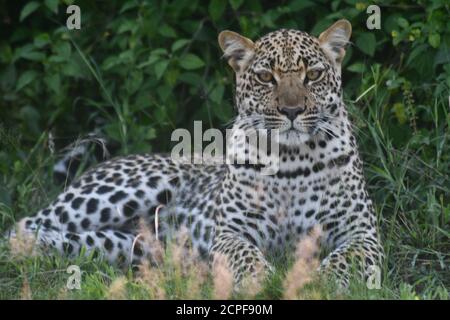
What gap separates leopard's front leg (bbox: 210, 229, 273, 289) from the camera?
6621 millimetres

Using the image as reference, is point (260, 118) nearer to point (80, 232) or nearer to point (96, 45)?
point (80, 232)

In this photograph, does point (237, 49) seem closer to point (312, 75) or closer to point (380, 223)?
point (312, 75)

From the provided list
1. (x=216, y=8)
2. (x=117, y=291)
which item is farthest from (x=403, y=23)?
(x=117, y=291)

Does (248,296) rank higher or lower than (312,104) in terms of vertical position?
lower

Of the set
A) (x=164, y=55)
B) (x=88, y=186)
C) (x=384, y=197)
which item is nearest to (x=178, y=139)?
(x=164, y=55)

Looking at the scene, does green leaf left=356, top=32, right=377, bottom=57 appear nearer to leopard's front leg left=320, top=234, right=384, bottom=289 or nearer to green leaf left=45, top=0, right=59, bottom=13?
leopard's front leg left=320, top=234, right=384, bottom=289

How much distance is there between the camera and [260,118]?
712cm

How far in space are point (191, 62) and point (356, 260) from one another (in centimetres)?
295

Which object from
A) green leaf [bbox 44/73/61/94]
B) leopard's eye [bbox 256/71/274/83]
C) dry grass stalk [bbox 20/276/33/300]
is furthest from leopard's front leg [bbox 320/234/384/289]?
green leaf [bbox 44/73/61/94]

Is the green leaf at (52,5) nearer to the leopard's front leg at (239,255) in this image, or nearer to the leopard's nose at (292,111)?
the leopard's front leg at (239,255)

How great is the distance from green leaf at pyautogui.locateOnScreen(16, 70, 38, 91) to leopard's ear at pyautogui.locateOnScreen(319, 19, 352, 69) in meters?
3.13

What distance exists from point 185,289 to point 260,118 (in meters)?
1.51

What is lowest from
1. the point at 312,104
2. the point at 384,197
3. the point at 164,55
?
the point at 384,197

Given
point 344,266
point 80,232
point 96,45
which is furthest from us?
point 96,45
